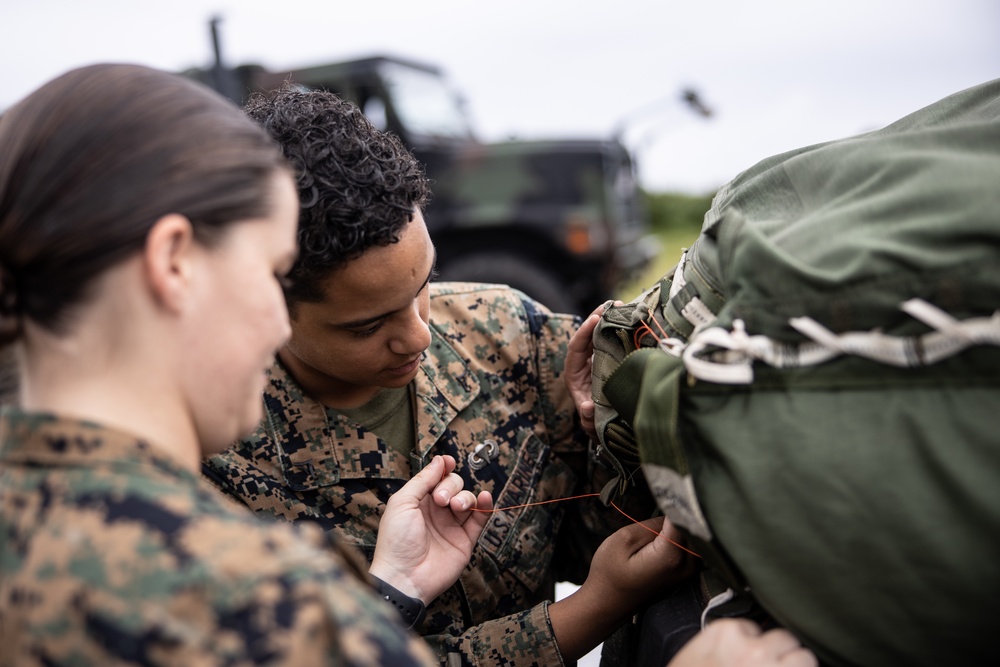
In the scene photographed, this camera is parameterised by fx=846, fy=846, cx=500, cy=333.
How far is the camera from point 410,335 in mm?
1721

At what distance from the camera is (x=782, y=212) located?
4.14 ft

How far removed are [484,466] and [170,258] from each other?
3.68ft

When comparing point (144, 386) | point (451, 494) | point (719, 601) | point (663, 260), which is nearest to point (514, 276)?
point (451, 494)

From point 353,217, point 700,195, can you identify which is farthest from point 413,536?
point 700,195

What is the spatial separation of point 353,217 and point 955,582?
114 centimetres

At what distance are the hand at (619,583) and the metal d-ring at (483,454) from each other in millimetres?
351

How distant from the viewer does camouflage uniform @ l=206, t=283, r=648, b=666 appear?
5.81 feet

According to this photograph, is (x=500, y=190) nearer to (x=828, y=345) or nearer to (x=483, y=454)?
(x=483, y=454)

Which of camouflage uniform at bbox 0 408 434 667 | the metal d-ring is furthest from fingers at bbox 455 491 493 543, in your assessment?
camouflage uniform at bbox 0 408 434 667

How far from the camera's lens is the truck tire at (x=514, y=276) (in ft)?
21.1

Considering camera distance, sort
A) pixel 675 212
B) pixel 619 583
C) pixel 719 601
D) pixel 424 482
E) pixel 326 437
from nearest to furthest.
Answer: pixel 719 601
pixel 619 583
pixel 424 482
pixel 326 437
pixel 675 212

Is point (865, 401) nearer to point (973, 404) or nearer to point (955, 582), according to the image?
point (973, 404)

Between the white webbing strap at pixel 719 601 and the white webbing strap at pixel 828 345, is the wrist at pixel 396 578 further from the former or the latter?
the white webbing strap at pixel 828 345

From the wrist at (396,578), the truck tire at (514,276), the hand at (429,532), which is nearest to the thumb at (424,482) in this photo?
the hand at (429,532)
